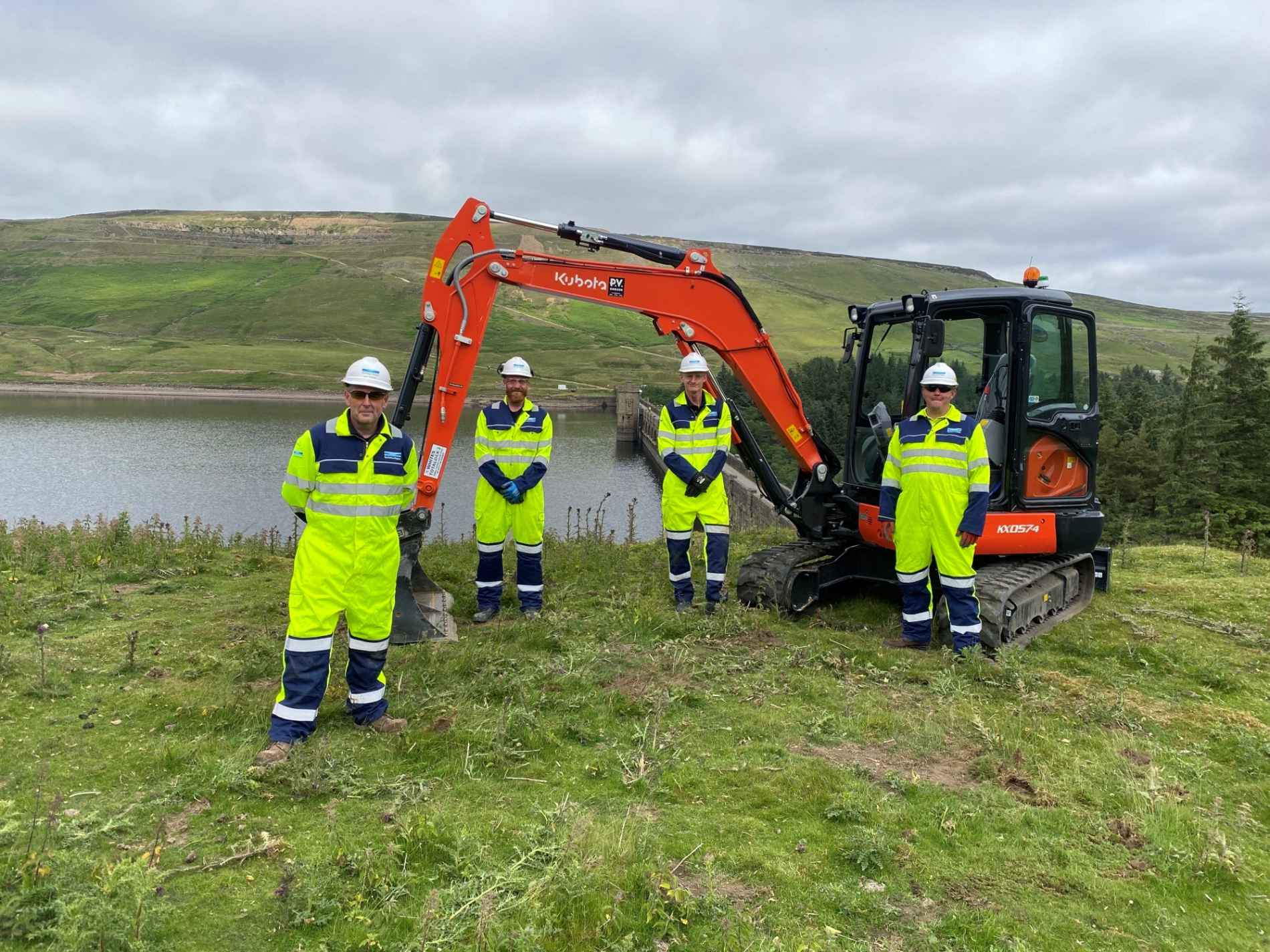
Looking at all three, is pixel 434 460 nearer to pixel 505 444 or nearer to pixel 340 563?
pixel 505 444

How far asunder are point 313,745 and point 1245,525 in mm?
29682

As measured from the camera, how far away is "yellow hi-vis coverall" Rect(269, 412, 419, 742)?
14.0ft

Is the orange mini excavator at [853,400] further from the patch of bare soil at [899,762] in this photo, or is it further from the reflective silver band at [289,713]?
the patch of bare soil at [899,762]

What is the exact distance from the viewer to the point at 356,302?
121875 millimetres

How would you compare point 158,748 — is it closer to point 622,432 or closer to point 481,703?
point 481,703

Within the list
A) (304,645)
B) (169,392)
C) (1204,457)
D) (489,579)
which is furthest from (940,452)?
(169,392)

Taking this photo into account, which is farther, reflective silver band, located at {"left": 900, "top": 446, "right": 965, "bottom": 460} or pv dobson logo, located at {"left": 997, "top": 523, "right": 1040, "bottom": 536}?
pv dobson logo, located at {"left": 997, "top": 523, "right": 1040, "bottom": 536}

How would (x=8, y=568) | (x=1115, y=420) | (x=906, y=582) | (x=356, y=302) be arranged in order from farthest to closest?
(x=356, y=302) → (x=1115, y=420) → (x=8, y=568) → (x=906, y=582)

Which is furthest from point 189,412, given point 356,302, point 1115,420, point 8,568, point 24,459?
point 356,302

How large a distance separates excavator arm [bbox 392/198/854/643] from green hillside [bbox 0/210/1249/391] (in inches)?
2077

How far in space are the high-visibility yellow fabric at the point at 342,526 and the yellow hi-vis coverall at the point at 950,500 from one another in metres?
4.08

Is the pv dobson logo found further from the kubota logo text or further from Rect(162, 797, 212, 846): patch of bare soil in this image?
Rect(162, 797, 212, 846): patch of bare soil

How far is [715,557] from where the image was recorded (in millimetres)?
7250

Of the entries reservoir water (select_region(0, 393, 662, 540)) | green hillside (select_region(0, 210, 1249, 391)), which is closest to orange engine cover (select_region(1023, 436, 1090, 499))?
reservoir water (select_region(0, 393, 662, 540))
